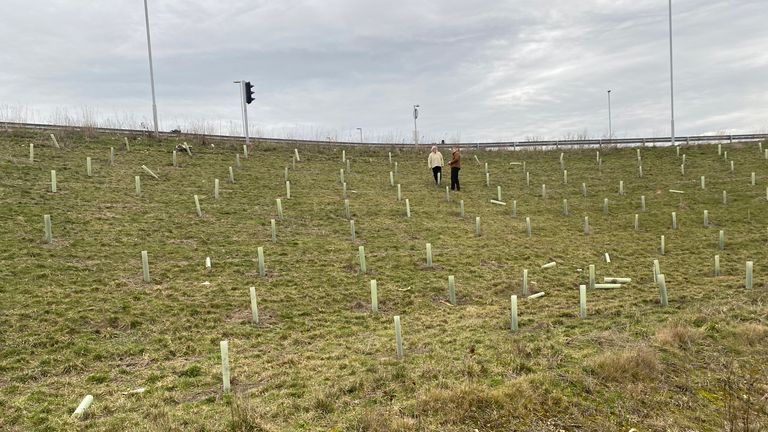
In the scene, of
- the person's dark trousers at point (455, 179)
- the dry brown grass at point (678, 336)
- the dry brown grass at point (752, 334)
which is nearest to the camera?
the dry brown grass at point (678, 336)

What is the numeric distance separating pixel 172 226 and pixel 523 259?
8.99m

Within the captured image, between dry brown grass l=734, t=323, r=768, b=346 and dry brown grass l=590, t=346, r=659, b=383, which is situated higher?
dry brown grass l=590, t=346, r=659, b=383

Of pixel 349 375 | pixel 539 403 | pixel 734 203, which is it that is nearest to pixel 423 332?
pixel 349 375

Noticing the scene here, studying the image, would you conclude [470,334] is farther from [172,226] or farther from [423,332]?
[172,226]

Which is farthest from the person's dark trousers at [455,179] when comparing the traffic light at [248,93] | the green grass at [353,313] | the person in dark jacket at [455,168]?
the traffic light at [248,93]

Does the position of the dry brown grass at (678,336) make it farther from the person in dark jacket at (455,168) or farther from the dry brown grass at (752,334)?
the person in dark jacket at (455,168)

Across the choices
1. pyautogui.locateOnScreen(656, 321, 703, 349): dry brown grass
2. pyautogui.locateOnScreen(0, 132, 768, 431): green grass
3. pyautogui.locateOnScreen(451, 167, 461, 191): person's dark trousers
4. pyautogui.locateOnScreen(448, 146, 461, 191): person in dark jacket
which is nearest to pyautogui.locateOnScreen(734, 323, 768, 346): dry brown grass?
pyautogui.locateOnScreen(0, 132, 768, 431): green grass

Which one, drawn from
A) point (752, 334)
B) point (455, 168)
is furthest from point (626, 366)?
point (455, 168)

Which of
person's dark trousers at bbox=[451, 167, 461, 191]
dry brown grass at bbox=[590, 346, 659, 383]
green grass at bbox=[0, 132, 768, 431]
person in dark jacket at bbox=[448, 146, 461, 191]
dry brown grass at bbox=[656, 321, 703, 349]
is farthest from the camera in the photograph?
person's dark trousers at bbox=[451, 167, 461, 191]

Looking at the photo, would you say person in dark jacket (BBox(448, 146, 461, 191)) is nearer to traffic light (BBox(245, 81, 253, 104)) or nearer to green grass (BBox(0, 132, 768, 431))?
green grass (BBox(0, 132, 768, 431))

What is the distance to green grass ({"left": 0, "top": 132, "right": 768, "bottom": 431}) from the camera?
191 inches

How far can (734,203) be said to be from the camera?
18.1m

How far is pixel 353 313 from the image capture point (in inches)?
336

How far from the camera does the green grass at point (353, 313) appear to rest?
4.84 m
